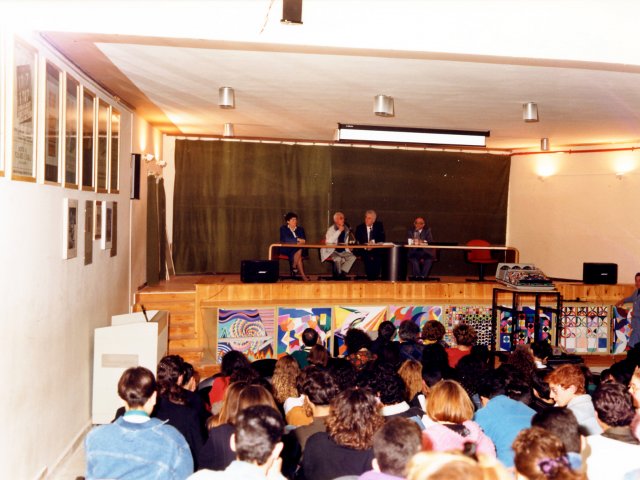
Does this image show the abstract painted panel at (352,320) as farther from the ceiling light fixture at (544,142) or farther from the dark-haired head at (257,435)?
the dark-haired head at (257,435)

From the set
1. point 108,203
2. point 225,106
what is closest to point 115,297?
point 108,203

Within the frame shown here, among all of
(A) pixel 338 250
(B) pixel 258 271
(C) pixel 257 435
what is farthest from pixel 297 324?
(C) pixel 257 435

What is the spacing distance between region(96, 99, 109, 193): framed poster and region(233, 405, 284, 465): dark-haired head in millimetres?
4599

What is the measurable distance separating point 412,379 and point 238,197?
8.23 meters

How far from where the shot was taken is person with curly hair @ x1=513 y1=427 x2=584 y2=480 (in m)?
2.19

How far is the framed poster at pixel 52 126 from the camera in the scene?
191 inches

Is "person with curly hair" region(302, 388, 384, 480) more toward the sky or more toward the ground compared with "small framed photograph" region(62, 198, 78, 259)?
more toward the ground

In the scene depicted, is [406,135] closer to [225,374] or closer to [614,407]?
[225,374]

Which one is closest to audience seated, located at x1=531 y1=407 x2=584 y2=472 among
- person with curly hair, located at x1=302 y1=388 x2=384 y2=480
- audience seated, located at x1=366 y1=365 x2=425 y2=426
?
person with curly hair, located at x1=302 y1=388 x2=384 y2=480

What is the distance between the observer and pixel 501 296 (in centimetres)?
982

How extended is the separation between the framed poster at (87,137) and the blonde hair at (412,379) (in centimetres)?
330

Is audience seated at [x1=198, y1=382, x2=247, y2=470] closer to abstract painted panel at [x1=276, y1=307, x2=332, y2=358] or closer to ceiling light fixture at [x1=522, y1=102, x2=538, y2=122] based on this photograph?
ceiling light fixture at [x1=522, y1=102, x2=538, y2=122]

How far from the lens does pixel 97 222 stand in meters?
6.54

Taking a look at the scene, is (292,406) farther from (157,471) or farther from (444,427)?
(157,471)
